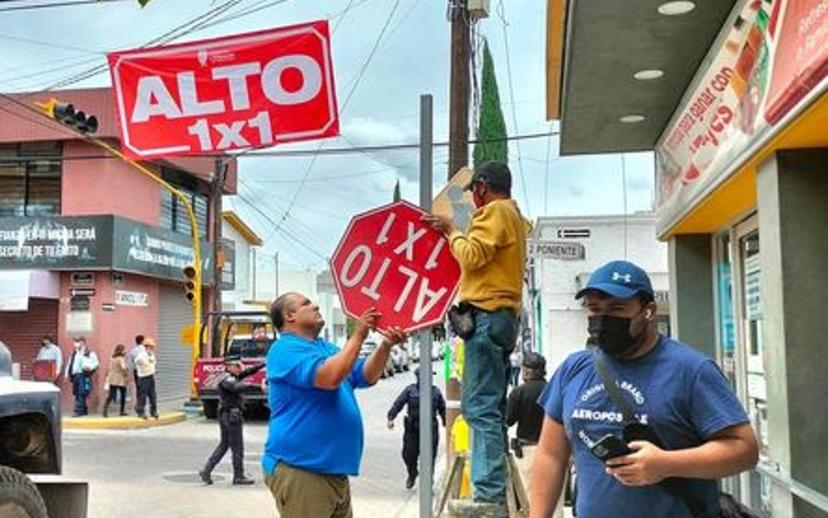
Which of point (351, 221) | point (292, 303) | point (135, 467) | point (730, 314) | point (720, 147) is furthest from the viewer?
point (135, 467)

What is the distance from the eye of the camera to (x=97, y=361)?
2211cm

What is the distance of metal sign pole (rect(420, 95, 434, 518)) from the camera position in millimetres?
4102

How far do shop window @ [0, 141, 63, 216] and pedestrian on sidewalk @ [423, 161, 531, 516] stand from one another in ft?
69.9

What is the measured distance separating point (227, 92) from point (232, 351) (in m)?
17.0

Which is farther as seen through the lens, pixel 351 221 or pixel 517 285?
pixel 517 285

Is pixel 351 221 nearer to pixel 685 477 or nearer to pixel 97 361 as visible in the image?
pixel 685 477

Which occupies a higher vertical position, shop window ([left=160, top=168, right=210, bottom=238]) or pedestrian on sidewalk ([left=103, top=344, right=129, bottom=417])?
shop window ([left=160, top=168, right=210, bottom=238])

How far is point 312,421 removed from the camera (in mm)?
4344

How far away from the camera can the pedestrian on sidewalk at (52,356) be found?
21.2 metres

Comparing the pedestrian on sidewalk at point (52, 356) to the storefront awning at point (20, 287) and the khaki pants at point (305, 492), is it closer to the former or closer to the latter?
the storefront awning at point (20, 287)

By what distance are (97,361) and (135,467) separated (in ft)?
29.5

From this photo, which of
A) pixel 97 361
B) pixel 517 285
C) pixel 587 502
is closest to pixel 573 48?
pixel 517 285

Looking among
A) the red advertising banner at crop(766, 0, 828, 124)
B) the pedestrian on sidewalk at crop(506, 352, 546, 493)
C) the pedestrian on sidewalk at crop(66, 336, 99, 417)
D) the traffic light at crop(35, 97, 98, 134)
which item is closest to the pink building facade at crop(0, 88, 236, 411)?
the pedestrian on sidewalk at crop(66, 336, 99, 417)

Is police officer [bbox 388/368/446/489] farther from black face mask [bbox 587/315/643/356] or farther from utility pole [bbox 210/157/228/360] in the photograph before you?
utility pole [bbox 210/157/228/360]
